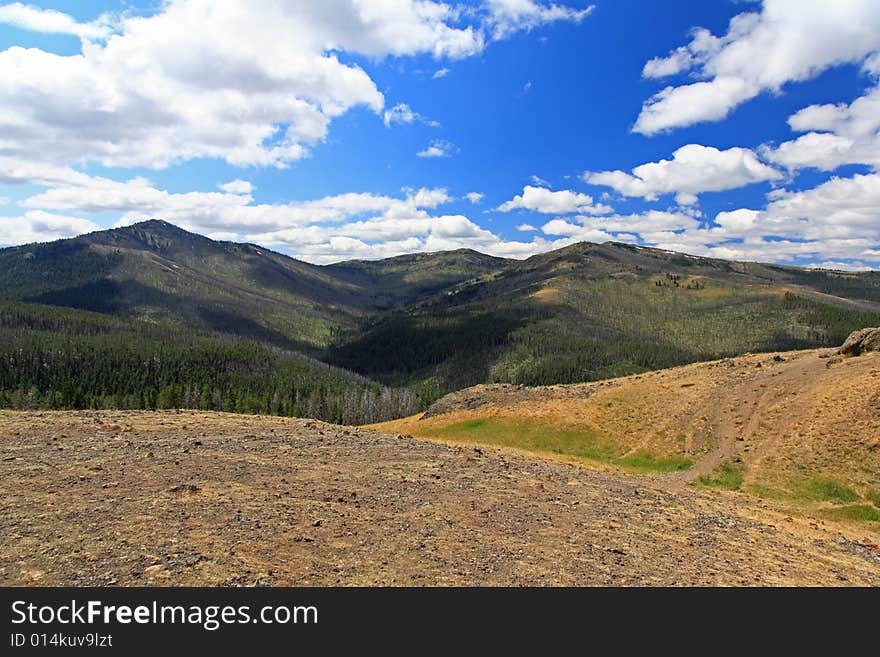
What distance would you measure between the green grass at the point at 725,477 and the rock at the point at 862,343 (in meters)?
20.2

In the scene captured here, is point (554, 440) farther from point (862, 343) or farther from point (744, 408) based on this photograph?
point (862, 343)

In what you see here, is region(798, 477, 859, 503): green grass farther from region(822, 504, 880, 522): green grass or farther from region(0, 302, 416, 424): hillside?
region(0, 302, 416, 424): hillside

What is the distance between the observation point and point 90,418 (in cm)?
2881

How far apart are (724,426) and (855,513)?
457 inches

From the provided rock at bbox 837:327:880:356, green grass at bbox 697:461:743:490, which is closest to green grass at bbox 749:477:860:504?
green grass at bbox 697:461:743:490

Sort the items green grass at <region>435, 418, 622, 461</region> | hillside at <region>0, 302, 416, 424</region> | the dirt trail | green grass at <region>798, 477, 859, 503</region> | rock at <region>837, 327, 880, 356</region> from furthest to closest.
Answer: hillside at <region>0, 302, 416, 424</region> < rock at <region>837, 327, 880, 356</region> < green grass at <region>435, 418, 622, 461</region> < the dirt trail < green grass at <region>798, 477, 859, 503</region>

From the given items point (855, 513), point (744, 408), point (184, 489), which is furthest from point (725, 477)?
point (184, 489)

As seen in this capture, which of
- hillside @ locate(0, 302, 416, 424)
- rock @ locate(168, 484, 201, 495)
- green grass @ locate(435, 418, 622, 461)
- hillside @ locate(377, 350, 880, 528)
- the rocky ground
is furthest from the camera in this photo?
hillside @ locate(0, 302, 416, 424)

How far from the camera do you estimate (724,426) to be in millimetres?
33781

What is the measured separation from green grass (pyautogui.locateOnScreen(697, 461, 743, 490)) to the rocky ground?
3591 mm

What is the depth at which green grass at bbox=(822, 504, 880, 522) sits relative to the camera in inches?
858
